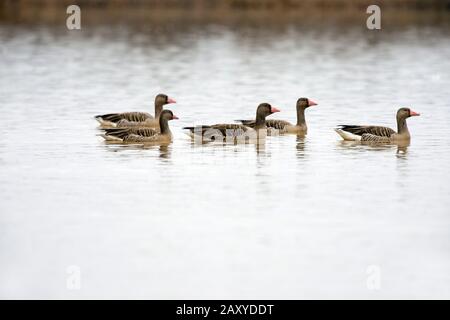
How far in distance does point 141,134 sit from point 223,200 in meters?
6.00

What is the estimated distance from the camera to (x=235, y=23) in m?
62.4

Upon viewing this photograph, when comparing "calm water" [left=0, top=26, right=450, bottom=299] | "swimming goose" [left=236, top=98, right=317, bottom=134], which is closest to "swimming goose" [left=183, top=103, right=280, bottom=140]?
"calm water" [left=0, top=26, right=450, bottom=299]

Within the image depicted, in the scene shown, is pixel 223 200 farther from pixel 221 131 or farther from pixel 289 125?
pixel 289 125

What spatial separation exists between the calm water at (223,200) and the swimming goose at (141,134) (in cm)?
41

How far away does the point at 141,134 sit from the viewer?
72.2ft

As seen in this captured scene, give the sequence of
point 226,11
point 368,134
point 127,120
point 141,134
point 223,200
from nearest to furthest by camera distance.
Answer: point 223,200 → point 368,134 → point 141,134 → point 127,120 → point 226,11

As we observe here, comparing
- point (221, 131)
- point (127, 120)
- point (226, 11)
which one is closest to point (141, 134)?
point (221, 131)

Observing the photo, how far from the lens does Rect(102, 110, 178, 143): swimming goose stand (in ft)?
71.6

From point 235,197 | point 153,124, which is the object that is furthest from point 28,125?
point 235,197

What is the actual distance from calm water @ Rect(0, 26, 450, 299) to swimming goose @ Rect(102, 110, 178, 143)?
41 centimetres

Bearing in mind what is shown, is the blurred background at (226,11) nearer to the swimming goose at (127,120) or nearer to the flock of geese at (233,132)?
the swimming goose at (127,120)

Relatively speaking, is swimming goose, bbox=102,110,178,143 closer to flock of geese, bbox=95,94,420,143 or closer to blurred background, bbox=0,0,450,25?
flock of geese, bbox=95,94,420,143

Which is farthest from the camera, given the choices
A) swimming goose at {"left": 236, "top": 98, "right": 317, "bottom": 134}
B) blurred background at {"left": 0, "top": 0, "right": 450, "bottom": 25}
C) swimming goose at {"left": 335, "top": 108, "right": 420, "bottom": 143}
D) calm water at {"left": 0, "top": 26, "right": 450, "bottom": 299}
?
blurred background at {"left": 0, "top": 0, "right": 450, "bottom": 25}
